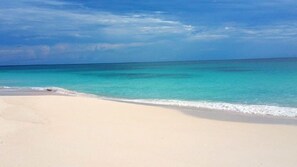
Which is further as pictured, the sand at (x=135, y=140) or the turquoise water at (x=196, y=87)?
the turquoise water at (x=196, y=87)

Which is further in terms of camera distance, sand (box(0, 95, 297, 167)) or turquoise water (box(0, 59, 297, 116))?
turquoise water (box(0, 59, 297, 116))

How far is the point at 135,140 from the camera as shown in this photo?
28.5ft

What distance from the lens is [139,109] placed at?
48.5ft

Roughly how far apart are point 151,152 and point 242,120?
6.10 meters

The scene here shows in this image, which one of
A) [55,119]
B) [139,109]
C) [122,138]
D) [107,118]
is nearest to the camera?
[122,138]

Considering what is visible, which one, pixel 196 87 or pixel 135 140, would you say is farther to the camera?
pixel 196 87

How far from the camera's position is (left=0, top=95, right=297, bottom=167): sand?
6.89 meters

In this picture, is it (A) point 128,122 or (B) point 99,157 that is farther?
(A) point 128,122

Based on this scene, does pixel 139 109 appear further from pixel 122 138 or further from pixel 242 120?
pixel 122 138

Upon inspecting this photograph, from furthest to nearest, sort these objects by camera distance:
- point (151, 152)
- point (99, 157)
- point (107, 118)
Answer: point (107, 118)
point (151, 152)
point (99, 157)

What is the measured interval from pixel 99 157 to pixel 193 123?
519 centimetres

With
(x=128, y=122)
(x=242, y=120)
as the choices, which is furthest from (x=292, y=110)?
(x=128, y=122)

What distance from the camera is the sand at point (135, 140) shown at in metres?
6.89

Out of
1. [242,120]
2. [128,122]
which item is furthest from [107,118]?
[242,120]
